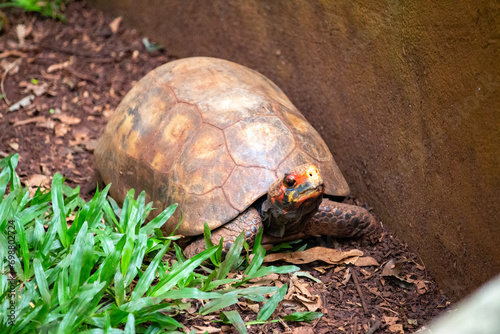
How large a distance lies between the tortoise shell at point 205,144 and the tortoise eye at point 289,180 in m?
0.28

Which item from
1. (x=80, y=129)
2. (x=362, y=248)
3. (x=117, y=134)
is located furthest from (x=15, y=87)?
(x=362, y=248)

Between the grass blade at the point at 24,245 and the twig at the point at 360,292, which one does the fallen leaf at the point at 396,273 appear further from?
the grass blade at the point at 24,245

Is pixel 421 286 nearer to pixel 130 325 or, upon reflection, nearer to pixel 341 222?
pixel 341 222

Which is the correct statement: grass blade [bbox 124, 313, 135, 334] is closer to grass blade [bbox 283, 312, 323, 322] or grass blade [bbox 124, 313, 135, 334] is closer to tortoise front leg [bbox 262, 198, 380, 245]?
grass blade [bbox 283, 312, 323, 322]

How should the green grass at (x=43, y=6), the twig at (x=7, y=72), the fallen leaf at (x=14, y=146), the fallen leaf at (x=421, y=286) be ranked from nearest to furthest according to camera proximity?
the fallen leaf at (x=421, y=286)
the fallen leaf at (x=14, y=146)
the twig at (x=7, y=72)
the green grass at (x=43, y=6)

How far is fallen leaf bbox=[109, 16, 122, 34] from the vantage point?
6.14 meters

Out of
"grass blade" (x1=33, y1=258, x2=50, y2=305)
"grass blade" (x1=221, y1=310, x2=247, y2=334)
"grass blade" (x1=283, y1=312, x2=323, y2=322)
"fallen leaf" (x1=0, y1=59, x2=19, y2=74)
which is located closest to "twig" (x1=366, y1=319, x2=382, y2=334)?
"grass blade" (x1=283, y1=312, x2=323, y2=322)

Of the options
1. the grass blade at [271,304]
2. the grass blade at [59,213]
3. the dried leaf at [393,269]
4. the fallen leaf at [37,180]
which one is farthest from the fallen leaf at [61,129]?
the dried leaf at [393,269]

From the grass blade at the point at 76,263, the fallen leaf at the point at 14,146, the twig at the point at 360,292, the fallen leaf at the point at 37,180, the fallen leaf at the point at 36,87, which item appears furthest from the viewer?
the fallen leaf at the point at 36,87

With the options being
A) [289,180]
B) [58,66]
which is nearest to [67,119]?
[58,66]

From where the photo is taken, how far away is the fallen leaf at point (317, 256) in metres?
3.40

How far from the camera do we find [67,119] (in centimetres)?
499

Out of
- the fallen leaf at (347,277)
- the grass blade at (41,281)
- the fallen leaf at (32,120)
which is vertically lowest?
the fallen leaf at (32,120)

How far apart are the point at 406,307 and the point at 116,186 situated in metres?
2.33
